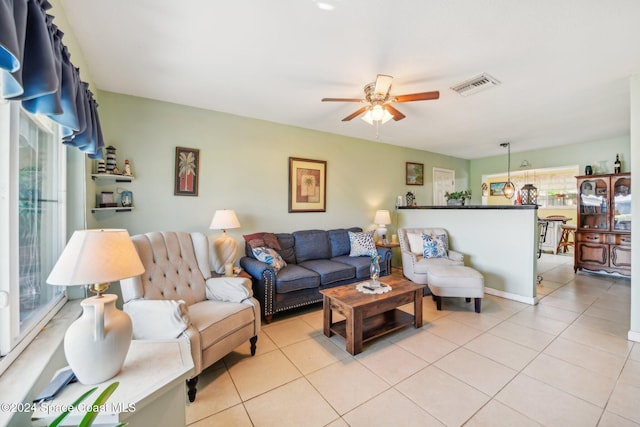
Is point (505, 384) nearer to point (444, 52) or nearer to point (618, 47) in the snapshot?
point (444, 52)

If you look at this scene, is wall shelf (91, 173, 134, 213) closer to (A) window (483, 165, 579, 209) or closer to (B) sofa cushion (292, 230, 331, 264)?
(B) sofa cushion (292, 230, 331, 264)

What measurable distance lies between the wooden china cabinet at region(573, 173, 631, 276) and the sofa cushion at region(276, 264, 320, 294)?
5312mm

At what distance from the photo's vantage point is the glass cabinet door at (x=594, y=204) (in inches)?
182

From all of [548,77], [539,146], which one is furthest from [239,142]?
[539,146]

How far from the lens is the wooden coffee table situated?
2301 mm

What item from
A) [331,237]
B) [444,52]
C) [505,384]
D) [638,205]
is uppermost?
[444,52]

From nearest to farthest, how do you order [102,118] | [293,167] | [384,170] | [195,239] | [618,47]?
[618,47] → [195,239] → [102,118] → [293,167] → [384,170]

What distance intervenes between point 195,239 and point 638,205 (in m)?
4.35

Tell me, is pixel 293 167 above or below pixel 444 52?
below

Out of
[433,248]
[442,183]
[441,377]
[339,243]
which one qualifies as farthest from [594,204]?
[441,377]

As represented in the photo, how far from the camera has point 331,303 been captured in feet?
8.49

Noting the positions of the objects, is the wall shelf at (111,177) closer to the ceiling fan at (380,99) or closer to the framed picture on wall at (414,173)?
the ceiling fan at (380,99)

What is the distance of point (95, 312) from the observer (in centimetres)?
112

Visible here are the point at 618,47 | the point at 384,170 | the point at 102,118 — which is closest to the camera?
the point at 618,47
